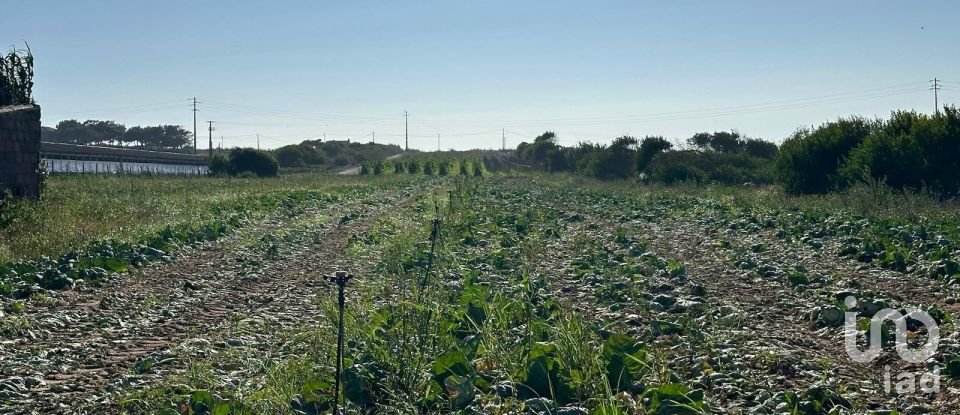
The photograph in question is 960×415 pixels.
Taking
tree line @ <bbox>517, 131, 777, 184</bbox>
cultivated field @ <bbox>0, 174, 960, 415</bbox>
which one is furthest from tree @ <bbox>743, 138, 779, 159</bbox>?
cultivated field @ <bbox>0, 174, 960, 415</bbox>

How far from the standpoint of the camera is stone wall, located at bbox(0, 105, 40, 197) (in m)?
20.5

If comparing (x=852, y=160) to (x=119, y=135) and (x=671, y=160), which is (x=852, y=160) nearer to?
(x=671, y=160)

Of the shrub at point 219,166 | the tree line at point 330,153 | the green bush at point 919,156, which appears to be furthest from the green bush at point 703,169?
the tree line at point 330,153

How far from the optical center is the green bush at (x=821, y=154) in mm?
34344

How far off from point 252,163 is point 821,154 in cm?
4211

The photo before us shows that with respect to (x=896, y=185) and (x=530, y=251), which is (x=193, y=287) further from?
(x=896, y=185)

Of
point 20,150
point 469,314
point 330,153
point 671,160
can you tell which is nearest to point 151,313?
point 469,314

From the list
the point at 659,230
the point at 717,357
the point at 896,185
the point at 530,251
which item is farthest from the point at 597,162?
the point at 717,357

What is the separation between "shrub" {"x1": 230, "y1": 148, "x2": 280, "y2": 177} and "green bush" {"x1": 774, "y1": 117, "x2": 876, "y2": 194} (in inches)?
1575

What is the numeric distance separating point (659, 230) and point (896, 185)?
13.8 m

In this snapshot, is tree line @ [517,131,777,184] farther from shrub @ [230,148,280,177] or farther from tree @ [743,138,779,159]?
shrub @ [230,148,280,177]

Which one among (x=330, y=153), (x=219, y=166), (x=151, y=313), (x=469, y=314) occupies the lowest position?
(x=151, y=313)

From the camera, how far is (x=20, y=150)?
832 inches

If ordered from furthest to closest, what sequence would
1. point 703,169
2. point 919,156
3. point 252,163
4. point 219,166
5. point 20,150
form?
point 219,166 → point 252,163 → point 703,169 → point 919,156 → point 20,150
